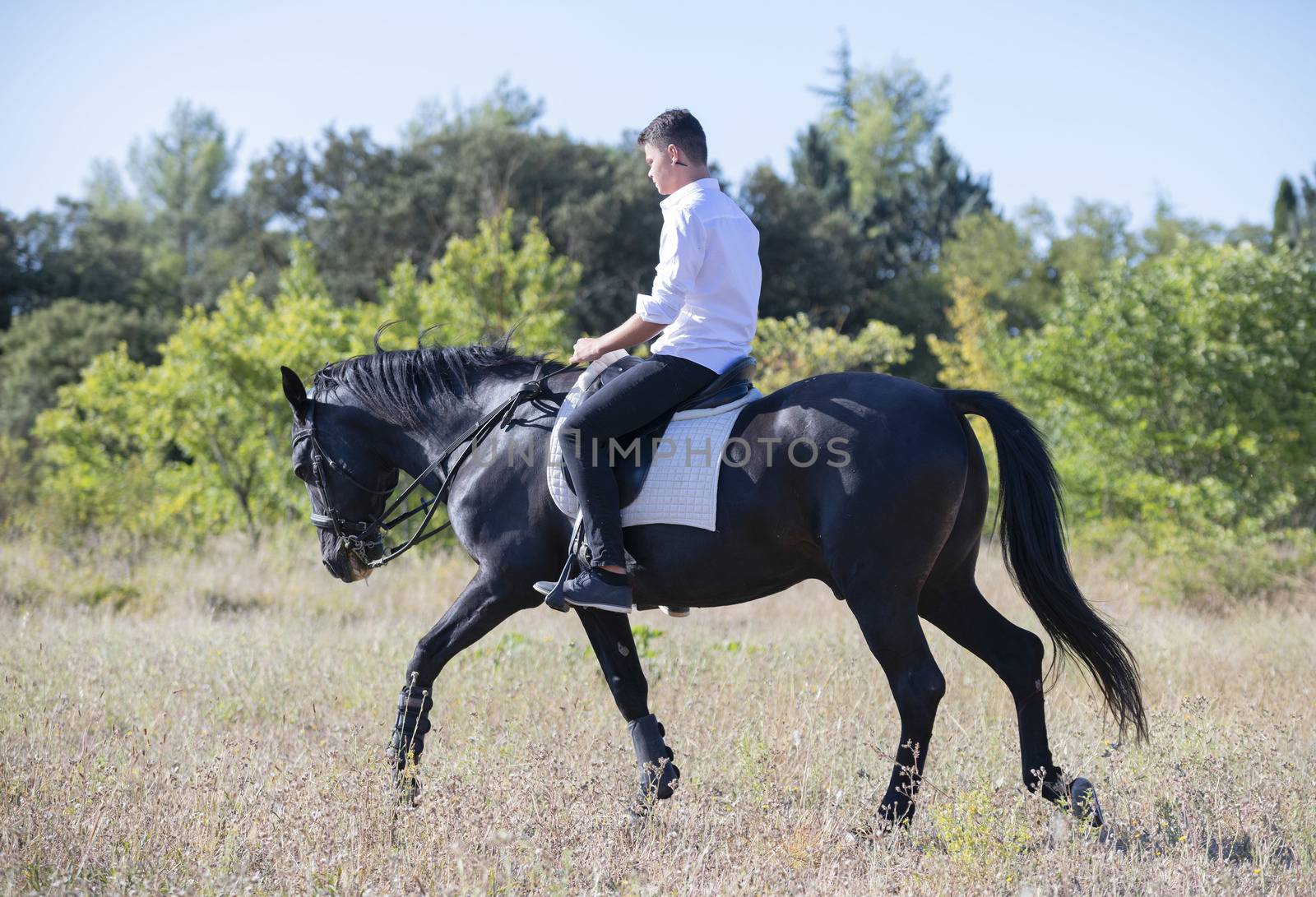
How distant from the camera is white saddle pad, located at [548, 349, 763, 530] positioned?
4.48m

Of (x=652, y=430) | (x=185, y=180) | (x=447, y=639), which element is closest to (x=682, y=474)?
(x=652, y=430)

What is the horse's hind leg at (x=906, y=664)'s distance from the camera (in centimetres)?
437

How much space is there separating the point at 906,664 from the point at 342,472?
2914 millimetres

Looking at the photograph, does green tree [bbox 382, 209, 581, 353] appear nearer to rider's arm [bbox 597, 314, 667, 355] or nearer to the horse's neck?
the horse's neck

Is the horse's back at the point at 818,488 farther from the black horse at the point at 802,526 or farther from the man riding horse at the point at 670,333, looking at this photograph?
the man riding horse at the point at 670,333

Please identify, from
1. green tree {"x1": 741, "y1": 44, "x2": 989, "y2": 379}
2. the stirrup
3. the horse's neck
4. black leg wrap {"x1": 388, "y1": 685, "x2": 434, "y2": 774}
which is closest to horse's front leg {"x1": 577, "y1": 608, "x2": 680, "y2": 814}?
the stirrup

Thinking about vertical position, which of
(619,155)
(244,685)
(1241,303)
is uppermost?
(619,155)

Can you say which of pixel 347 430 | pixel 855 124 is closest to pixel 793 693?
pixel 347 430

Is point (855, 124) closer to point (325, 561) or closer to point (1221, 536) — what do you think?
point (1221, 536)

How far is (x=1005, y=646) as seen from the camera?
15.9 feet

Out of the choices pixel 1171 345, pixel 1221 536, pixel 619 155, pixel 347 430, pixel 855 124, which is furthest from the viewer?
pixel 855 124

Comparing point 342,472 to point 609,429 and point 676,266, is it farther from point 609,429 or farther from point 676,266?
point 676,266

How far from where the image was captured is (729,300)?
468 centimetres

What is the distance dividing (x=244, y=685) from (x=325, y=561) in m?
1.70
